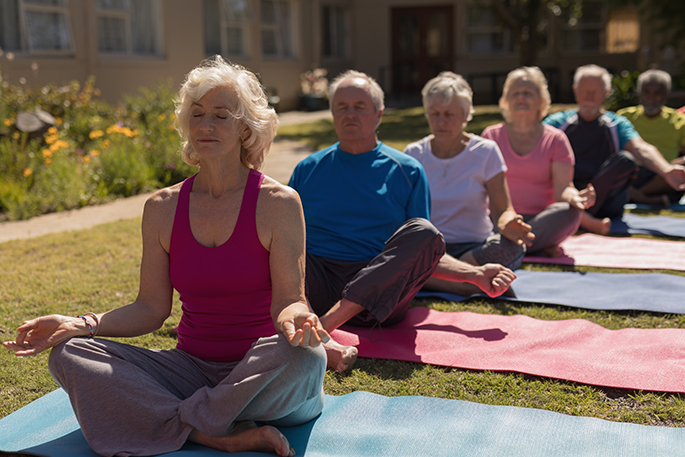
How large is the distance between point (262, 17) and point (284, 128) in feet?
15.5

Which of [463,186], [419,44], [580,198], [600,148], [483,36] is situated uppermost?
[483,36]

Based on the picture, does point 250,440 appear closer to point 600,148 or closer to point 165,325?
point 165,325

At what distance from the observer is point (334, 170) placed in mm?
3744

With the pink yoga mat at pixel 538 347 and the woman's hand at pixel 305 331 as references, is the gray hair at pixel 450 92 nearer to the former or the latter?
the pink yoga mat at pixel 538 347

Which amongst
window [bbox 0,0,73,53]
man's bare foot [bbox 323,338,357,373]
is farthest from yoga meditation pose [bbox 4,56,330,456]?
window [bbox 0,0,73,53]

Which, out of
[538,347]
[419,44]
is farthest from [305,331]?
[419,44]

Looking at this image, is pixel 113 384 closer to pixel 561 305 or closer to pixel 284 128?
pixel 561 305

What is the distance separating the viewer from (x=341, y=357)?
3.18m

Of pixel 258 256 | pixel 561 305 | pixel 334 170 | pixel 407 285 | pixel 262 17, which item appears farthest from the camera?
pixel 262 17

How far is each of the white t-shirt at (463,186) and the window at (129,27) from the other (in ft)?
31.4

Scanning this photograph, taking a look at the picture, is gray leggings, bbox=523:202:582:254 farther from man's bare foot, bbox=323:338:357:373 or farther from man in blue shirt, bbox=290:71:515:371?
man's bare foot, bbox=323:338:357:373

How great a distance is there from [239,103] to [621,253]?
3.92 m

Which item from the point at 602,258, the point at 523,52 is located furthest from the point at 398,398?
the point at 523,52

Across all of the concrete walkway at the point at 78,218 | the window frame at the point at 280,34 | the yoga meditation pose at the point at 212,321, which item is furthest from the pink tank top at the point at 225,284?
the window frame at the point at 280,34
